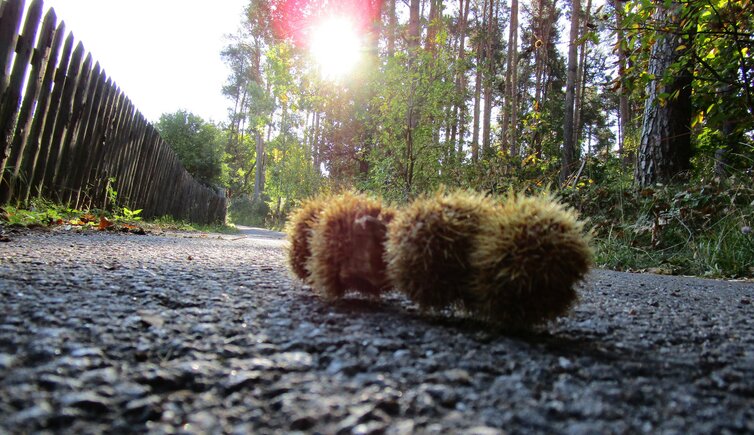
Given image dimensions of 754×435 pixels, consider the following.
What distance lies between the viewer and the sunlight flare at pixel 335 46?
1428 centimetres

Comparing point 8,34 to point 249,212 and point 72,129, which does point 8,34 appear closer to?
point 72,129


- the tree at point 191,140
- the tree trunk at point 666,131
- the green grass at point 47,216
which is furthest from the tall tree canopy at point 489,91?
the tree at point 191,140

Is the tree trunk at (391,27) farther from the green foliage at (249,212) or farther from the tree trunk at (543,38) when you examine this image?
the green foliage at (249,212)

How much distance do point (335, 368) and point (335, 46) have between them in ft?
49.6

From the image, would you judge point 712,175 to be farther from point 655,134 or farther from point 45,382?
point 45,382

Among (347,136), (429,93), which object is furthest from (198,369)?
(347,136)

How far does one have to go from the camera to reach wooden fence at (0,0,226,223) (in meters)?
4.49

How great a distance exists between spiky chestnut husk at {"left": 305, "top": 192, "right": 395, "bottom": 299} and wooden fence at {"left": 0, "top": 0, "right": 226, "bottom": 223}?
4.46 meters

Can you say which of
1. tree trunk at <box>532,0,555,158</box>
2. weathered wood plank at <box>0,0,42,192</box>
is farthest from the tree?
tree trunk at <box>532,0,555,158</box>

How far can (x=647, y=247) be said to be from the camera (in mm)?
5758

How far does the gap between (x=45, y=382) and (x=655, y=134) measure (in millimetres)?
7978

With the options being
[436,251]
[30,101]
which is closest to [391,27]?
[30,101]

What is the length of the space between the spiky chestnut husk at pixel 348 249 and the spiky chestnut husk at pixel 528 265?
1.16 feet

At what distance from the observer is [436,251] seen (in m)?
1.36
